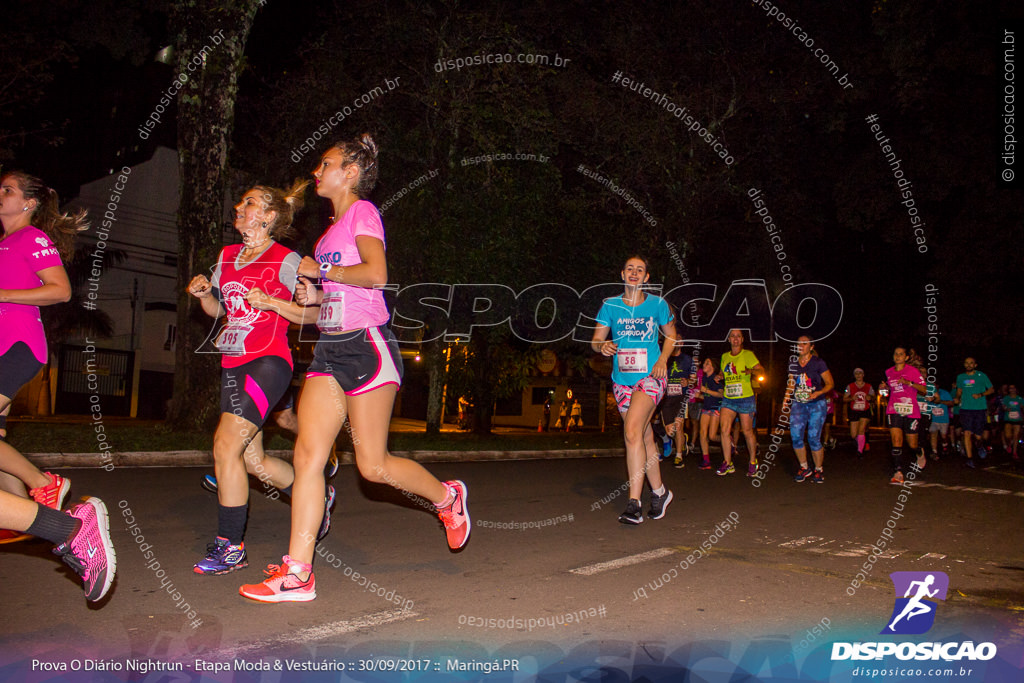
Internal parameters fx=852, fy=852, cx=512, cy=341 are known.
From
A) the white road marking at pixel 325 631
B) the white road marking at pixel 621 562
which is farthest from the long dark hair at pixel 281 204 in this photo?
the white road marking at pixel 621 562

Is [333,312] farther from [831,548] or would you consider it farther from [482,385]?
[482,385]

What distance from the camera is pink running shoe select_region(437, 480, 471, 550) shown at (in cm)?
492

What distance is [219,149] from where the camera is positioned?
1398 centimetres

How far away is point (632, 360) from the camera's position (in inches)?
270

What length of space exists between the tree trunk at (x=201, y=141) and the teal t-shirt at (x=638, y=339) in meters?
8.81

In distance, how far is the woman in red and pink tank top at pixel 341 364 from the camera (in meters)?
4.08

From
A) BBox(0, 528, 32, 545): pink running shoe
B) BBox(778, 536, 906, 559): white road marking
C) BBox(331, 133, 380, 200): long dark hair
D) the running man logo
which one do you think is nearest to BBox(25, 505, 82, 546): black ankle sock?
BBox(0, 528, 32, 545): pink running shoe

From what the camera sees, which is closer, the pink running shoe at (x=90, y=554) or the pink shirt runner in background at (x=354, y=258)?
the pink running shoe at (x=90, y=554)

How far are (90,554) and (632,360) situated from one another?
14.1ft

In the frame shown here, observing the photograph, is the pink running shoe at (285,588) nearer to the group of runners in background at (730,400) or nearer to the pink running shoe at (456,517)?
the pink running shoe at (456,517)

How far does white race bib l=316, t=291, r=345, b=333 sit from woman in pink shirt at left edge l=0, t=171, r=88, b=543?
1.29 m

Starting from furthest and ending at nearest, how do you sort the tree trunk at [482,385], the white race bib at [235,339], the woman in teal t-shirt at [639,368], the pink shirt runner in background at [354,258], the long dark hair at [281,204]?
the tree trunk at [482,385], the woman in teal t-shirt at [639,368], the long dark hair at [281,204], the white race bib at [235,339], the pink shirt runner in background at [354,258]

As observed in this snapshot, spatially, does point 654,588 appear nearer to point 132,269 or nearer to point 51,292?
point 51,292

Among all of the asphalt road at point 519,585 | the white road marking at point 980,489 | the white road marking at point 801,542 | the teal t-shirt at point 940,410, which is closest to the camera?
the asphalt road at point 519,585
